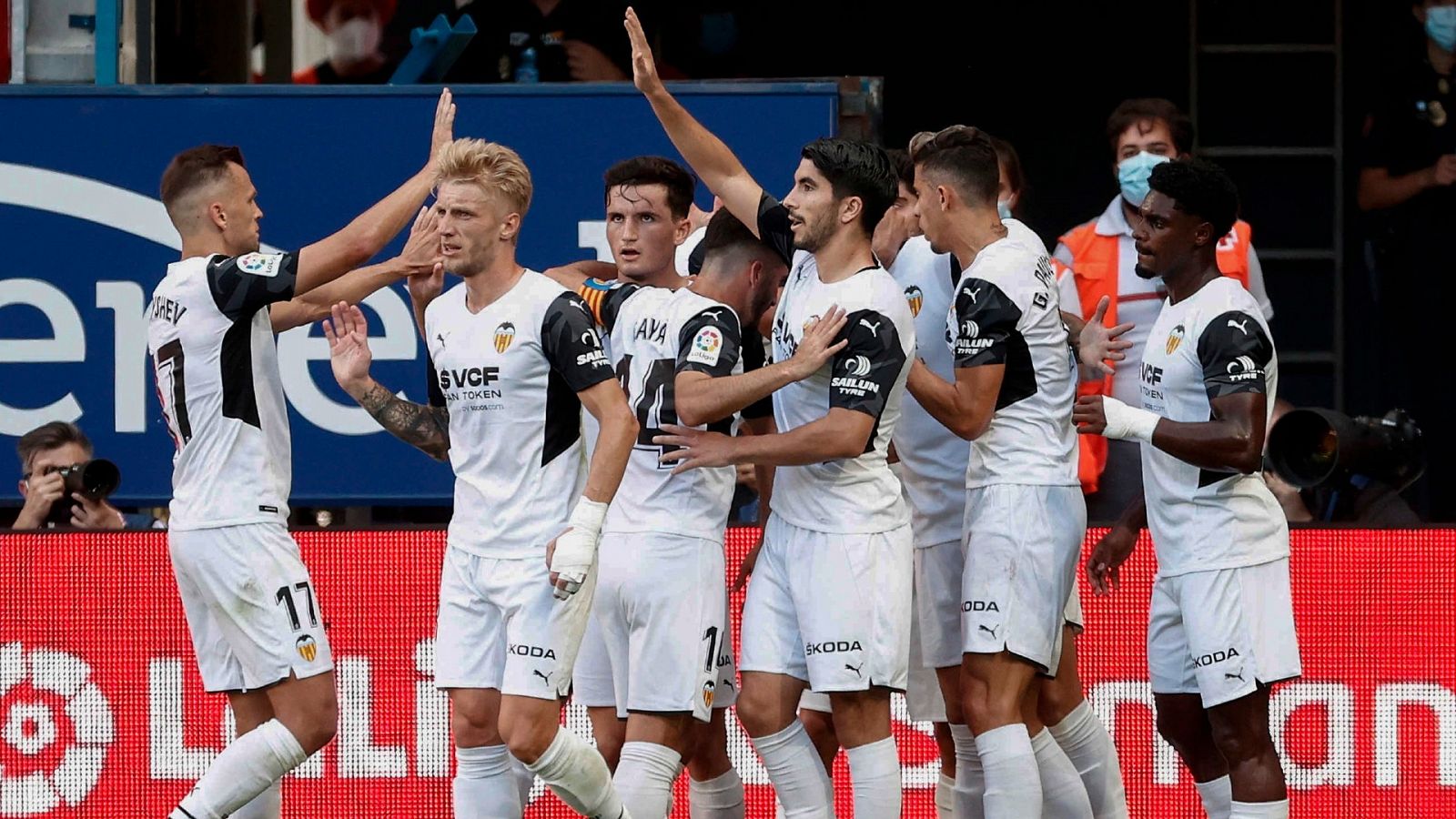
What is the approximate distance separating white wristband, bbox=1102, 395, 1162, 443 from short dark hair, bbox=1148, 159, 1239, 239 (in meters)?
0.70

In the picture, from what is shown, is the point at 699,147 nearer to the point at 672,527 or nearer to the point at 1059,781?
the point at 672,527

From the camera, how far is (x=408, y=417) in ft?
24.1

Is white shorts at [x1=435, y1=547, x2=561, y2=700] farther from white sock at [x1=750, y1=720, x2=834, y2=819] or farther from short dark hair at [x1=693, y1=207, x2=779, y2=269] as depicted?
short dark hair at [x1=693, y1=207, x2=779, y2=269]

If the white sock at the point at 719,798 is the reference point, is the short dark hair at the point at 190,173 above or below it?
above

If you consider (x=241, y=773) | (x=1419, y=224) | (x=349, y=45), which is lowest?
(x=241, y=773)

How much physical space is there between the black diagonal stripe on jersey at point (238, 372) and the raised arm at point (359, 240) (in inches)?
9.8

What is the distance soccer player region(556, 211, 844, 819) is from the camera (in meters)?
6.79

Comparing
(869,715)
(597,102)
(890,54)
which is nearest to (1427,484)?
(890,54)

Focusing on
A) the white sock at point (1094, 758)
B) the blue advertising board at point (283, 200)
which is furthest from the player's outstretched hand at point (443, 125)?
the white sock at point (1094, 758)

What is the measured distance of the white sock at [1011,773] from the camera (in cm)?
709

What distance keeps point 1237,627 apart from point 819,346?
1.65 metres

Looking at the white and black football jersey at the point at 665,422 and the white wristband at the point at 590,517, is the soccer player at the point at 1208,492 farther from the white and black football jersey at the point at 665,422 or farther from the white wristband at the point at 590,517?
the white wristband at the point at 590,517

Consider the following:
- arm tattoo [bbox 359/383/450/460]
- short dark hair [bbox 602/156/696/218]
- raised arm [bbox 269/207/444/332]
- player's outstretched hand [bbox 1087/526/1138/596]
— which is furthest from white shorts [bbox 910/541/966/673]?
raised arm [bbox 269/207/444/332]

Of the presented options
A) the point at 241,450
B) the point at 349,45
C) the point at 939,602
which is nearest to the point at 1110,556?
the point at 939,602
